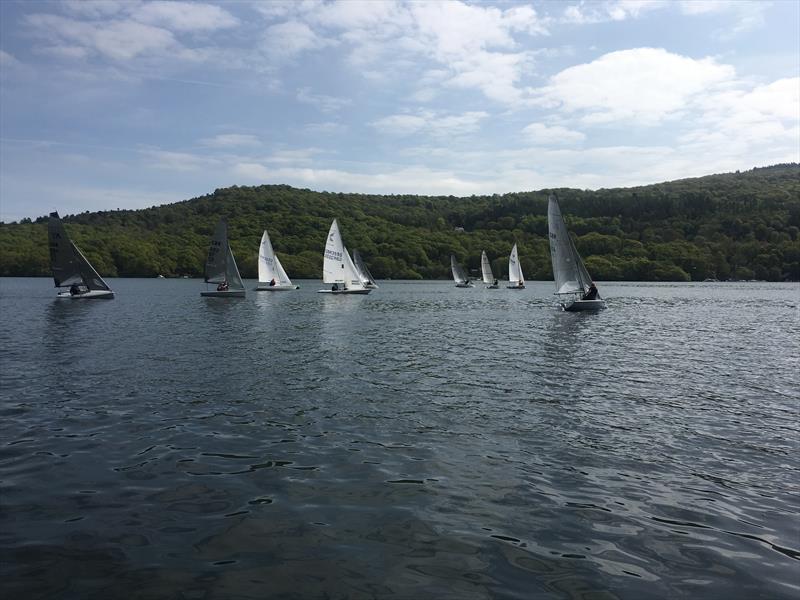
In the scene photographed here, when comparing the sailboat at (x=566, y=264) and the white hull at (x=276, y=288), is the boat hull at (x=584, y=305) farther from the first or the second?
the white hull at (x=276, y=288)

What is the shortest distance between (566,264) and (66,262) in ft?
186

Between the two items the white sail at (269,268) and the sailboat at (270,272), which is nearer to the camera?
the sailboat at (270,272)

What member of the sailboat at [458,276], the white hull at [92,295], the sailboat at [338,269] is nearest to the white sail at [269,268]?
the sailboat at [338,269]

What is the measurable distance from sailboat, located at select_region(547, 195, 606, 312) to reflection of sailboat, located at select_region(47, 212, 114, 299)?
51736 mm

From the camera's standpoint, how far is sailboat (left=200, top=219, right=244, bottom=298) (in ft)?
228

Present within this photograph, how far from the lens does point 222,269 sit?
7319 centimetres

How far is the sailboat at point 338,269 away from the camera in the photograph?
77.2 meters

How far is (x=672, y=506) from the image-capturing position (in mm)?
9414

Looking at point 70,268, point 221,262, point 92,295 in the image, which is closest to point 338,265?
point 221,262

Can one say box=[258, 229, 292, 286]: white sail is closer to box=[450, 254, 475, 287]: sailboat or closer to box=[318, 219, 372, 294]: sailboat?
box=[318, 219, 372, 294]: sailboat

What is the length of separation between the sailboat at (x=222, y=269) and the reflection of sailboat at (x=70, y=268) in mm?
12236

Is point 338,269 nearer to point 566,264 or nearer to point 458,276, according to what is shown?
point 566,264

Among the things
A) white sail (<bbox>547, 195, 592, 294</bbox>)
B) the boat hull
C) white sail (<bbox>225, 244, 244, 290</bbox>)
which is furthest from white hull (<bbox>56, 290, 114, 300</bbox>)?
the boat hull

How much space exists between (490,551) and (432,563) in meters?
0.89
